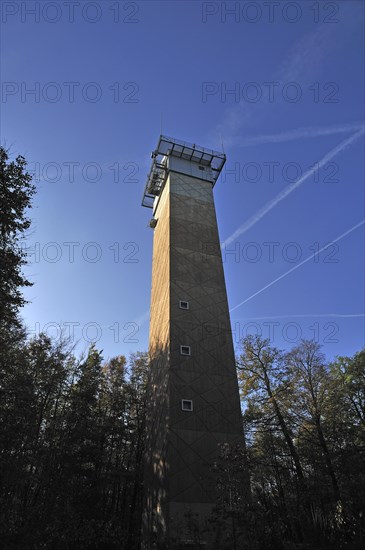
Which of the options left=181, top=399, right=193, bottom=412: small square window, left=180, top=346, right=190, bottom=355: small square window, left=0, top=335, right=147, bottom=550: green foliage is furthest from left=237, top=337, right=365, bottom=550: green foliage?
left=0, top=335, right=147, bottom=550: green foliage

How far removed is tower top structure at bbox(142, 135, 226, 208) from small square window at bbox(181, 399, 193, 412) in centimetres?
1597

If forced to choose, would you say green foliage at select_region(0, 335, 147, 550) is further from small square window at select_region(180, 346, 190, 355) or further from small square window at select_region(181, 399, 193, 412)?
small square window at select_region(180, 346, 190, 355)

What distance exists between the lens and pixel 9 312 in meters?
12.0

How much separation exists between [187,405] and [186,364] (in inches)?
75.2

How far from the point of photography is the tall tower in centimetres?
1376

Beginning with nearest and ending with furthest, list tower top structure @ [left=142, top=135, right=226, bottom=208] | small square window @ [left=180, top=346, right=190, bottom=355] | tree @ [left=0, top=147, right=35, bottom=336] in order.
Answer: tree @ [left=0, top=147, right=35, bottom=336] → small square window @ [left=180, top=346, right=190, bottom=355] → tower top structure @ [left=142, top=135, right=226, bottom=208]

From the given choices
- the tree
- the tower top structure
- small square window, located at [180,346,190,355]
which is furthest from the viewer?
the tower top structure

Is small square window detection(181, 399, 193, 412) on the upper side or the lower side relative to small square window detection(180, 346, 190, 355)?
lower

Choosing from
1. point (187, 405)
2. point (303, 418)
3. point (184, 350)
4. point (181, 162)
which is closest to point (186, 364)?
point (184, 350)

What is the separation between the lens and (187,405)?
1573cm

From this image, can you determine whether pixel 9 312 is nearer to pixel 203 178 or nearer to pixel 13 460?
pixel 13 460

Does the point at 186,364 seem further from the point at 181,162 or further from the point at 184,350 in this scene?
the point at 181,162

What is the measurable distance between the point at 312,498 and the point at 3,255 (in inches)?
434

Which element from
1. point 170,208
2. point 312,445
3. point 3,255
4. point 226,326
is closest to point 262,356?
point 226,326
